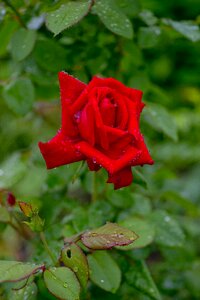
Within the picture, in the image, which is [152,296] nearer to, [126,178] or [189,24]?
[126,178]

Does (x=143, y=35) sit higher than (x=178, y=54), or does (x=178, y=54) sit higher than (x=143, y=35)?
(x=143, y=35)

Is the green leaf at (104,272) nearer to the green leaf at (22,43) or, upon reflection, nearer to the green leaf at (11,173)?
the green leaf at (11,173)

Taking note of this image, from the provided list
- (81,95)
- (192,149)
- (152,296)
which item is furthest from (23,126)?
(81,95)

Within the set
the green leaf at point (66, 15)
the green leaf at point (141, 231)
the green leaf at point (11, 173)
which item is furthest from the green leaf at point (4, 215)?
the green leaf at point (66, 15)

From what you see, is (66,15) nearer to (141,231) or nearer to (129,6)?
(129,6)

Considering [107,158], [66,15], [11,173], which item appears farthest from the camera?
[11,173]

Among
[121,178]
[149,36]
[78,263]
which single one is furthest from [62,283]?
[149,36]

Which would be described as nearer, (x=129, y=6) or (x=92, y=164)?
(x=92, y=164)
